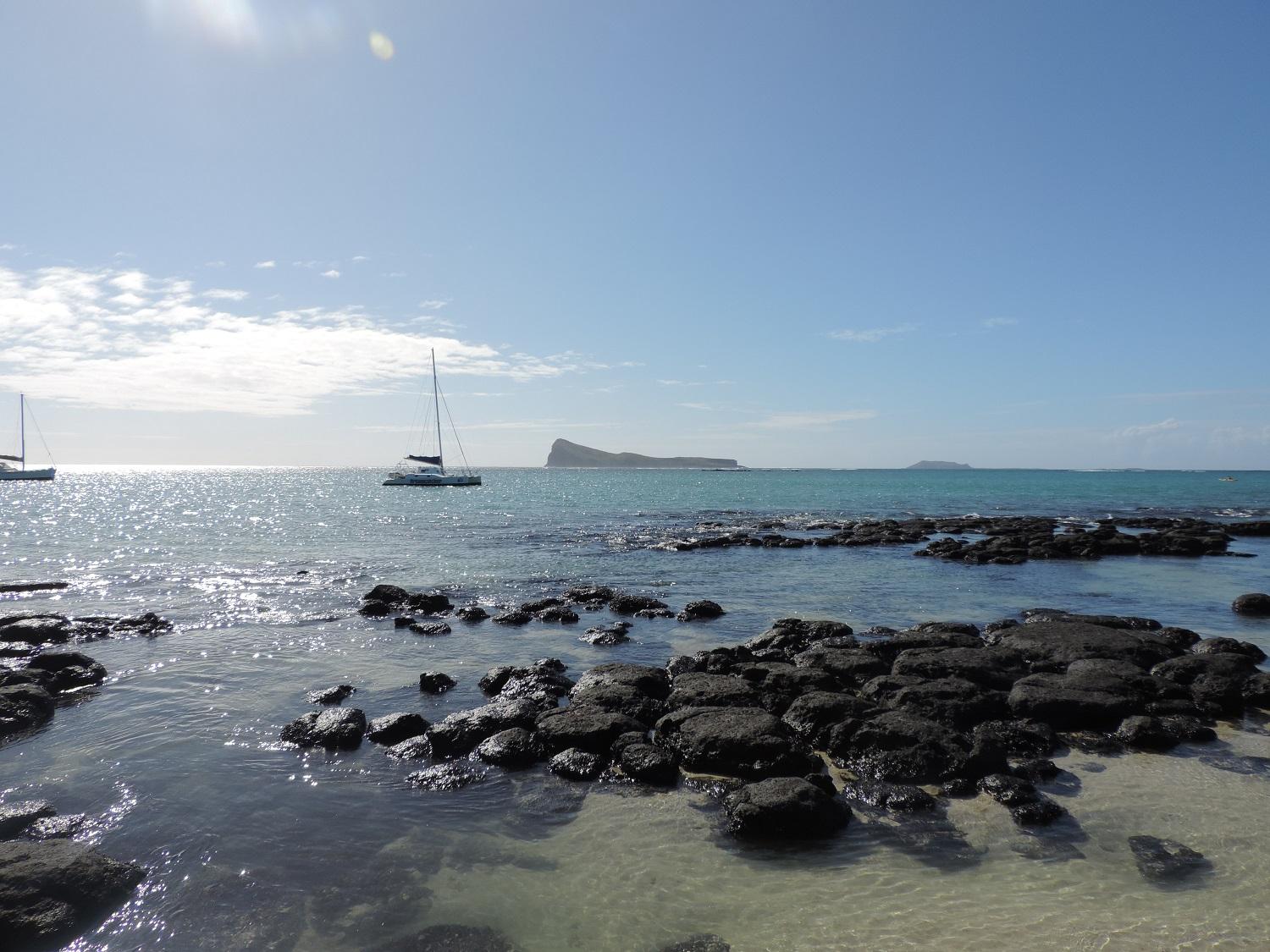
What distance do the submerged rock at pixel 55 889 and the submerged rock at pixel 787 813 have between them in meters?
7.18

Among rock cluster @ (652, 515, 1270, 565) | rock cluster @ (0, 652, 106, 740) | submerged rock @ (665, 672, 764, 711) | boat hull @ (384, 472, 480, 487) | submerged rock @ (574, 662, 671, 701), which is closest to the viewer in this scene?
rock cluster @ (0, 652, 106, 740)

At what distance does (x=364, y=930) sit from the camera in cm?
747

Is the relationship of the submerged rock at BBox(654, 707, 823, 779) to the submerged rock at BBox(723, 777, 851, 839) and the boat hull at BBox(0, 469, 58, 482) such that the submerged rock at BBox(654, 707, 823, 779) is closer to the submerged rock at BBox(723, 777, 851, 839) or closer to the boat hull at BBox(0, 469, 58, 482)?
the submerged rock at BBox(723, 777, 851, 839)

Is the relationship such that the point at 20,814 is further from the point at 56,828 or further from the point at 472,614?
the point at 472,614

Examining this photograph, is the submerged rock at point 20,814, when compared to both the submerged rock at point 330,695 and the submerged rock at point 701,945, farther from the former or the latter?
the submerged rock at point 701,945

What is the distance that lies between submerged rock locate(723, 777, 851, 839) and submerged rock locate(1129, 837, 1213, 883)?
333 centimetres

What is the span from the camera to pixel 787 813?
9227 mm

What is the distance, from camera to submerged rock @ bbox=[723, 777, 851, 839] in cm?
920

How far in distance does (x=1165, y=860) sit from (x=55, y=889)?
12.5 meters

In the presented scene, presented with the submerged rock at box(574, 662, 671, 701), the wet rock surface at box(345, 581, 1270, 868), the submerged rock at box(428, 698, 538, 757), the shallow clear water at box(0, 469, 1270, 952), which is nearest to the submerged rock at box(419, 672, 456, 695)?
the shallow clear water at box(0, 469, 1270, 952)

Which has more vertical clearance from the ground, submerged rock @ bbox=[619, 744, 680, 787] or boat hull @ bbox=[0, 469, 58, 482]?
boat hull @ bbox=[0, 469, 58, 482]

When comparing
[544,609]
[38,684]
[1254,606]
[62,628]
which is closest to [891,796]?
[544,609]

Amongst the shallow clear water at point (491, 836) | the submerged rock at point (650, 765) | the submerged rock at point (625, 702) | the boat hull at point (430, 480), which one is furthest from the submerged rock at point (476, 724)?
the boat hull at point (430, 480)

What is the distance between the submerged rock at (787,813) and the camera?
362 inches
